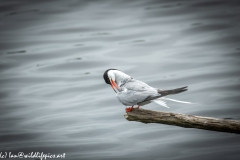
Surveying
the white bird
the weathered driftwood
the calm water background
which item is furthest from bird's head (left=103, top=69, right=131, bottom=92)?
the calm water background

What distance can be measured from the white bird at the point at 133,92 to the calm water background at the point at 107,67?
3.31 meters

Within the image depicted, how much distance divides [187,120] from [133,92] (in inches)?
71.2

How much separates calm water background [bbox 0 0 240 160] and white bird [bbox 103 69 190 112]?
3.31 metres

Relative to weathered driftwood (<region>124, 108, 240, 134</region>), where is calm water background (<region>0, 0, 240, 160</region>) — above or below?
below

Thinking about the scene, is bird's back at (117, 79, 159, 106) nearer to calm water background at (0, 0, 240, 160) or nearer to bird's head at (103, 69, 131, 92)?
bird's head at (103, 69, 131, 92)

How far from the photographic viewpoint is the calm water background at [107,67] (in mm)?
12930

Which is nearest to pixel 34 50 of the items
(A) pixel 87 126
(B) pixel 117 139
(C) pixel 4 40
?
(C) pixel 4 40

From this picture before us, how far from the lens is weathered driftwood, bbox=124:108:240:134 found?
6.83 m

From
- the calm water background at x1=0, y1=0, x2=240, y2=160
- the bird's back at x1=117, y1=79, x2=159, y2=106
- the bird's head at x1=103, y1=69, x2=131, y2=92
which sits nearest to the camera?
the bird's back at x1=117, y1=79, x2=159, y2=106

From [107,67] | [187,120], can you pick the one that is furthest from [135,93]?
[107,67]

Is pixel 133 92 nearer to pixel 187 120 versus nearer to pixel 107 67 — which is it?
pixel 187 120

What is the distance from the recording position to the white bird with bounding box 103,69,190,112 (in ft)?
26.9

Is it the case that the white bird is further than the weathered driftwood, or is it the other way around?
the white bird

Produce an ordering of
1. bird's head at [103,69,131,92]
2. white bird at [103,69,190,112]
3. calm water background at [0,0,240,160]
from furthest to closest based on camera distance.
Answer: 1. calm water background at [0,0,240,160]
2. bird's head at [103,69,131,92]
3. white bird at [103,69,190,112]
